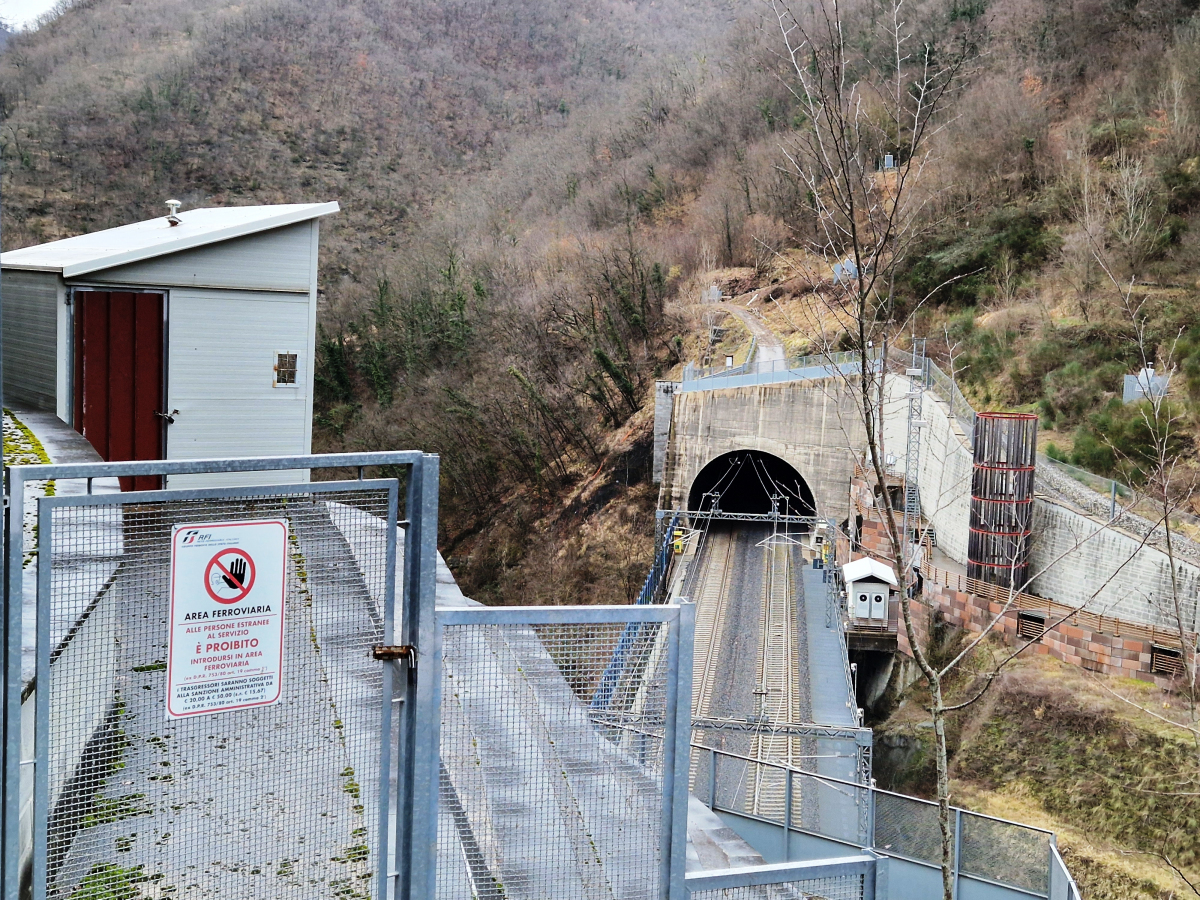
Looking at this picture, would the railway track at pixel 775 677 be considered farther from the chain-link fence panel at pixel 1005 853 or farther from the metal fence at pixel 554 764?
the metal fence at pixel 554 764

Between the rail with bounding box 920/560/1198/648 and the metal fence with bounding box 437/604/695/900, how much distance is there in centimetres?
1521

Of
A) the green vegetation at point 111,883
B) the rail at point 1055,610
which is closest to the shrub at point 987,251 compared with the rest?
the rail at point 1055,610

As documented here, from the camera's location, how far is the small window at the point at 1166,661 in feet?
61.9

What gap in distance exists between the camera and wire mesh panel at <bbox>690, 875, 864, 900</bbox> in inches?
163

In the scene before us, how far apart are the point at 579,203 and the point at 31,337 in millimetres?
53614

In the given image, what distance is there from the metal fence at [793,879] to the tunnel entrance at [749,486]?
2843 cm

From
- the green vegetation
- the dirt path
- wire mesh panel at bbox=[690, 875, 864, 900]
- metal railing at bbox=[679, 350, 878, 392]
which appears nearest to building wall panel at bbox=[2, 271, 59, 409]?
the green vegetation

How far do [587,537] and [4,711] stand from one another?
1334 inches

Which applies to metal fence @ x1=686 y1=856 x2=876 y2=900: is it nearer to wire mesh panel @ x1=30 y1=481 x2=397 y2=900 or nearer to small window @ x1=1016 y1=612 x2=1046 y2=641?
wire mesh panel @ x1=30 y1=481 x2=397 y2=900

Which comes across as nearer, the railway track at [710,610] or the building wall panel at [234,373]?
the building wall panel at [234,373]

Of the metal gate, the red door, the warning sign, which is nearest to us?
the metal gate

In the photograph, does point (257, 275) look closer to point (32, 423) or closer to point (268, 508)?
point (32, 423)

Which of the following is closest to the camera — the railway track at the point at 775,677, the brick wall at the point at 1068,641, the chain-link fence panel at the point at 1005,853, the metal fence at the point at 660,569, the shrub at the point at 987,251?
the chain-link fence panel at the point at 1005,853

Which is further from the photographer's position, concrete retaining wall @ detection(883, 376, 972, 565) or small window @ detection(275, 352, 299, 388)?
concrete retaining wall @ detection(883, 376, 972, 565)
